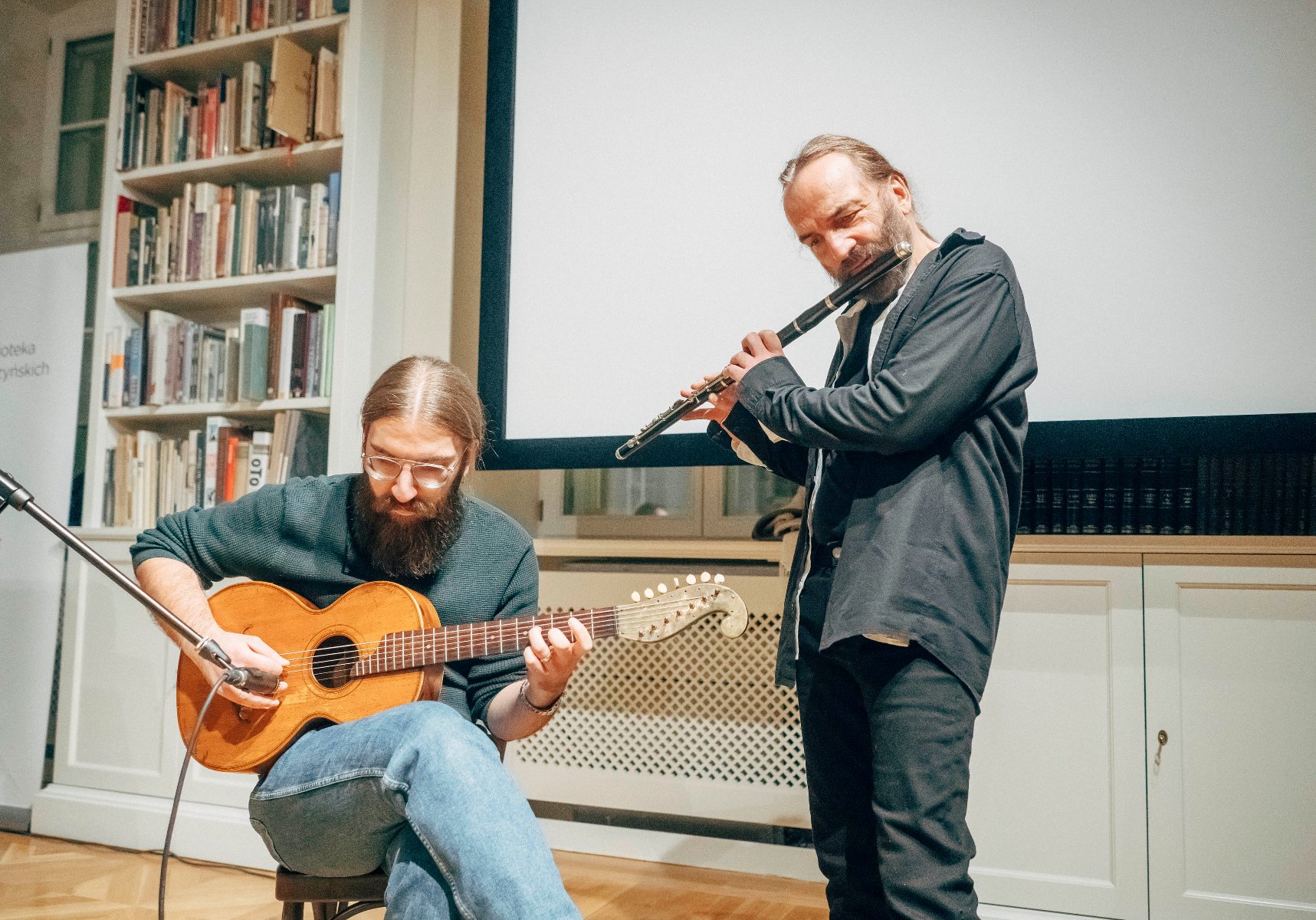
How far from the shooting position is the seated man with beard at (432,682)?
41.0 inches

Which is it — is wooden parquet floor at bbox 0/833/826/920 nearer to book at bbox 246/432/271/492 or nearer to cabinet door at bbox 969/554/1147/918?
cabinet door at bbox 969/554/1147/918

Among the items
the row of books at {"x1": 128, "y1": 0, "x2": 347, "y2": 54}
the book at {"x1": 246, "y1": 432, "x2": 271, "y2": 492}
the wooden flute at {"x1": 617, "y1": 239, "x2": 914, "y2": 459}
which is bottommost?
the book at {"x1": 246, "y1": 432, "x2": 271, "y2": 492}

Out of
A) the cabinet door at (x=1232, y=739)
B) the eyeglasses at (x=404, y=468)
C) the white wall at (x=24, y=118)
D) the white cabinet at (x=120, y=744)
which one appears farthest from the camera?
the white wall at (x=24, y=118)

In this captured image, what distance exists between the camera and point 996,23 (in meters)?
2.14

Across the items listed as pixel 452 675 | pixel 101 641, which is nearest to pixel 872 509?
pixel 452 675

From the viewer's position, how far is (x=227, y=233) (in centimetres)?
266

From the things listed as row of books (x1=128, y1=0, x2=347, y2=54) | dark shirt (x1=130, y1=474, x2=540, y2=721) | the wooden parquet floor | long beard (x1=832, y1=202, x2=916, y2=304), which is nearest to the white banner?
the wooden parquet floor

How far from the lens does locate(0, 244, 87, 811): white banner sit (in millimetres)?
2512

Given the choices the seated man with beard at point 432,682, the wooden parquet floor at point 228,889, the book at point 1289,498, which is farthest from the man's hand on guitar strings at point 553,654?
the book at point 1289,498

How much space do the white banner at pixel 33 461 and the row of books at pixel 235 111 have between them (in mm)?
345

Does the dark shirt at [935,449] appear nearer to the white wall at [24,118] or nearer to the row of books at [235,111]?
the row of books at [235,111]

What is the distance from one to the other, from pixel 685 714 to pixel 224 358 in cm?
149

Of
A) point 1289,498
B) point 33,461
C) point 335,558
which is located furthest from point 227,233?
point 1289,498

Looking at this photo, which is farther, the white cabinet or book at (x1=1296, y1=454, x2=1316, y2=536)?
the white cabinet
